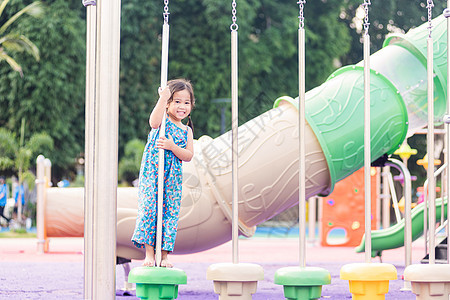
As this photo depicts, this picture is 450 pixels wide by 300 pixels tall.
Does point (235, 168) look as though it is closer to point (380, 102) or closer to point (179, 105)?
point (179, 105)

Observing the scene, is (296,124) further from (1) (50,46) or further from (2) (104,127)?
(1) (50,46)

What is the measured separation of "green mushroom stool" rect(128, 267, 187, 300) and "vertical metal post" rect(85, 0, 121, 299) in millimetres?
148

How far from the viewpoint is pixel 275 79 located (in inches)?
1005

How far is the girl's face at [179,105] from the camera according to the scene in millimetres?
4297

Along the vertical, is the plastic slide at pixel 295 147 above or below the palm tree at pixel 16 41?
below

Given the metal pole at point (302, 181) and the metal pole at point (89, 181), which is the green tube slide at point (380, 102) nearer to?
the metal pole at point (302, 181)

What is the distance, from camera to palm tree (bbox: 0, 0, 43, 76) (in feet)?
70.2

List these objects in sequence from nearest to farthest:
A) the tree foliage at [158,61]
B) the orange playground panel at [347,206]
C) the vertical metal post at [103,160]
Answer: the vertical metal post at [103,160], the orange playground panel at [347,206], the tree foliage at [158,61]

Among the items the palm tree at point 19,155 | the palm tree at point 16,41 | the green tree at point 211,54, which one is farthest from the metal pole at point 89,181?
the green tree at point 211,54

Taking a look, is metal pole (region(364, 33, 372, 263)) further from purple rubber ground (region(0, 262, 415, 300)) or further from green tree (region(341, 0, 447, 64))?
green tree (region(341, 0, 447, 64))

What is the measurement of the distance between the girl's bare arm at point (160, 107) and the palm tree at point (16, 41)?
18133 mm

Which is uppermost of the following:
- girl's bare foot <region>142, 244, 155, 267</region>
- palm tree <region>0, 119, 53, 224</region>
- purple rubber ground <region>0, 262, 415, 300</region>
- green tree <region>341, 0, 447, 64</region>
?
green tree <region>341, 0, 447, 64</region>

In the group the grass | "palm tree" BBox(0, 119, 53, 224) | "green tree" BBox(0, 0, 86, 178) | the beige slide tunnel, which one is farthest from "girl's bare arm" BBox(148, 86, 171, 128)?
"green tree" BBox(0, 0, 86, 178)

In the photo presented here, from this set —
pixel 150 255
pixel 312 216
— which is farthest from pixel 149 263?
pixel 312 216
